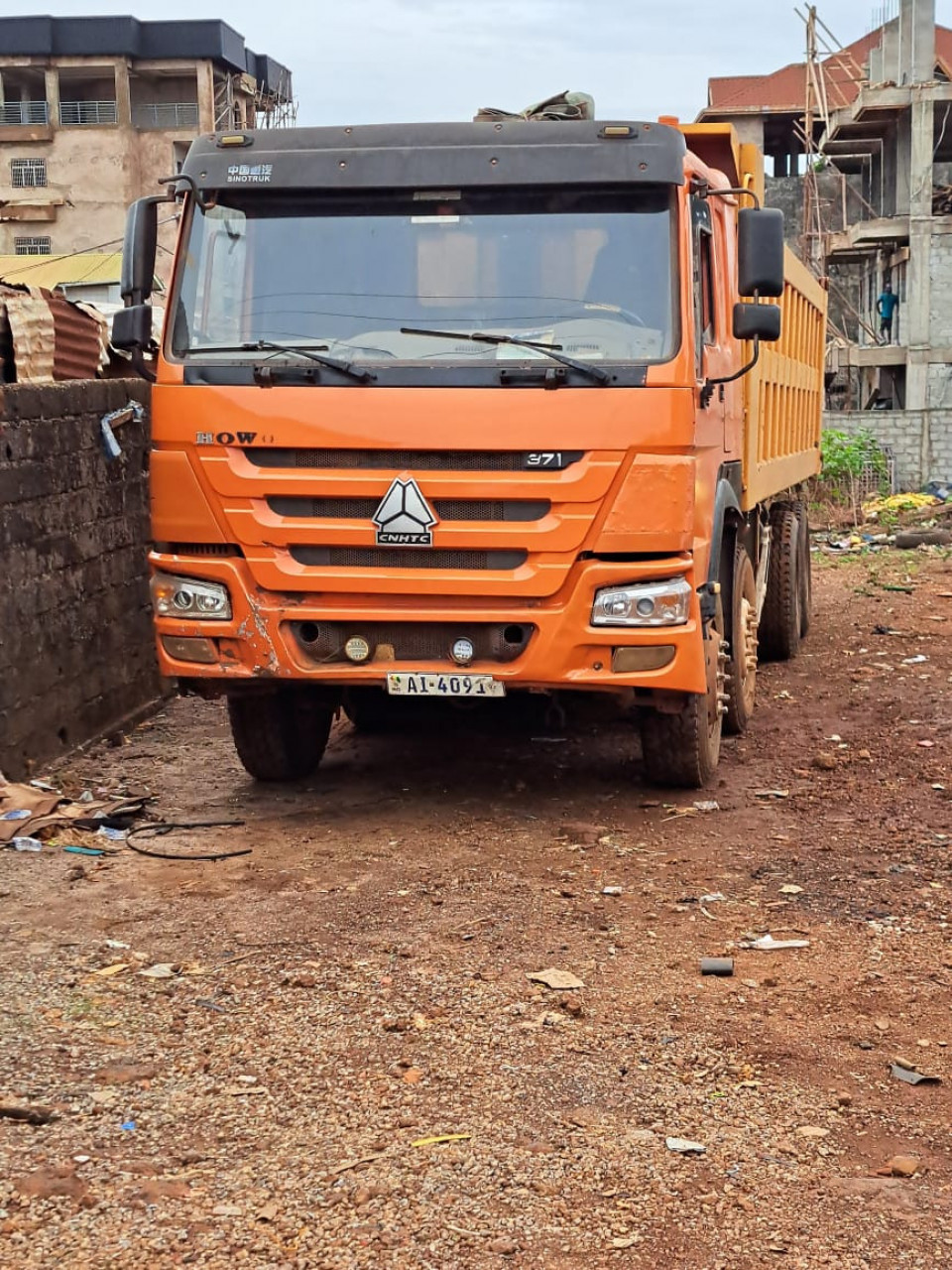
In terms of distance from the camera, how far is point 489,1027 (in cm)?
428

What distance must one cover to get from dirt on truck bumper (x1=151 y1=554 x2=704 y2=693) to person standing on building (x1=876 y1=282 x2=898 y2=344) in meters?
30.3

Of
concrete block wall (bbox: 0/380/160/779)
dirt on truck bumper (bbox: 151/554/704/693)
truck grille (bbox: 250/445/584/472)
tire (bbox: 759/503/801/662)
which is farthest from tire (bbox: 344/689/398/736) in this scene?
tire (bbox: 759/503/801/662)

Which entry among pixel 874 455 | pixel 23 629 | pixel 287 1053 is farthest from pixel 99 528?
pixel 874 455

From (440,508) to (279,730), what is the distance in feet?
5.25

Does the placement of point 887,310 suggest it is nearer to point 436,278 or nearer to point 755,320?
point 755,320

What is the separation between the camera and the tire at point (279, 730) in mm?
7023

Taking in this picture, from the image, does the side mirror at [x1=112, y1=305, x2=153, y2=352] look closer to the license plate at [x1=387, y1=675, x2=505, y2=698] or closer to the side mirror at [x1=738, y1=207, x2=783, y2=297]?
the license plate at [x1=387, y1=675, x2=505, y2=698]

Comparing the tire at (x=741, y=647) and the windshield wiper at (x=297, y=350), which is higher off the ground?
the windshield wiper at (x=297, y=350)

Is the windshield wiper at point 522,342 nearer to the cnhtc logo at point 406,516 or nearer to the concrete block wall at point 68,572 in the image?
the cnhtc logo at point 406,516

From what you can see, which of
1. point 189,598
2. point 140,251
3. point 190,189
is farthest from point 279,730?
point 190,189

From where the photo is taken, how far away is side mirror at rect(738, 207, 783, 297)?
6.20m

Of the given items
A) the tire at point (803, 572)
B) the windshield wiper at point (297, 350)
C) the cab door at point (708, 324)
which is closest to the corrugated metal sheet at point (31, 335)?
the windshield wiper at point (297, 350)

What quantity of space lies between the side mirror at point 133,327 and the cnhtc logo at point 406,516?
124cm

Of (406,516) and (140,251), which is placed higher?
(140,251)
